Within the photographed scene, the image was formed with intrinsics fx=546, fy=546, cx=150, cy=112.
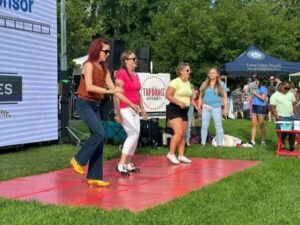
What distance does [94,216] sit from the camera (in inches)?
221

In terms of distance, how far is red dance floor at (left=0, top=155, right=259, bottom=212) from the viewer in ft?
21.5

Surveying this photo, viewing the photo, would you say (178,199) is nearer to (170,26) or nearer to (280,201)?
(280,201)

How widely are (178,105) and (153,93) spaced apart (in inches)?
124

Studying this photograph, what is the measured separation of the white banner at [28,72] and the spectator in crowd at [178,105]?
3.49 metres

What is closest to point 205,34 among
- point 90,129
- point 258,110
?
point 258,110

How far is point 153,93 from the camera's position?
12.6 meters

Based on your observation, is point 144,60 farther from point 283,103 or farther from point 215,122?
point 283,103

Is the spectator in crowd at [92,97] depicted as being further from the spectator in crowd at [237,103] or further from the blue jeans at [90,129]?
the spectator in crowd at [237,103]

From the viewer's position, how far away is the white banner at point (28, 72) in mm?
11047

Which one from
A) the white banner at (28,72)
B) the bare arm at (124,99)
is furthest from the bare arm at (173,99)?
the white banner at (28,72)

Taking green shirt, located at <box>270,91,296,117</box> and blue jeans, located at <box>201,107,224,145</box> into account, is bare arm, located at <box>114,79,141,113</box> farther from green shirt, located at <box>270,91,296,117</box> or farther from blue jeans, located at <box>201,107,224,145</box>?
blue jeans, located at <box>201,107,224,145</box>

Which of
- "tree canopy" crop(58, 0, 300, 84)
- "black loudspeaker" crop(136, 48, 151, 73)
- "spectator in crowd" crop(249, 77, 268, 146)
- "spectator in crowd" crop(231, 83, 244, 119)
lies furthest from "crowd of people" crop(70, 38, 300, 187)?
"tree canopy" crop(58, 0, 300, 84)

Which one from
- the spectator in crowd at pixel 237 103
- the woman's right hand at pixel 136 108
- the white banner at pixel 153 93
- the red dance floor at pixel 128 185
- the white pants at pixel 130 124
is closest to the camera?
the red dance floor at pixel 128 185

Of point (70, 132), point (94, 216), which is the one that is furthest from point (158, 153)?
point (94, 216)
